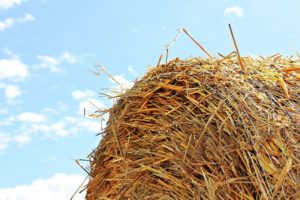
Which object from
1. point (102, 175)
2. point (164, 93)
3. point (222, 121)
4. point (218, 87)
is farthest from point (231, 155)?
point (102, 175)

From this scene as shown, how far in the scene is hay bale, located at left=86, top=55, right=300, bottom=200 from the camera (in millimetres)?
2768

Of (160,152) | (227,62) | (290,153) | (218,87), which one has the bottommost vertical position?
(290,153)

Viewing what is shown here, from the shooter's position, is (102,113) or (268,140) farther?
(102,113)

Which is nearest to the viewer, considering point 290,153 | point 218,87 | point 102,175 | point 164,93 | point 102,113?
point 290,153

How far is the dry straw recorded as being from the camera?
277cm

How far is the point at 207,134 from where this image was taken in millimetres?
2939

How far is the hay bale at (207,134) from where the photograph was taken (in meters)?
2.77

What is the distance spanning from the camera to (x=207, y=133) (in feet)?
9.64

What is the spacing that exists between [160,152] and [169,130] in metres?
0.13

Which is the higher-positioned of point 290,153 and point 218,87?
point 218,87

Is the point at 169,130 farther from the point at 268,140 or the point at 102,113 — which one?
the point at 102,113

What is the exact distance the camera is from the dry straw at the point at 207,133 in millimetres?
2768

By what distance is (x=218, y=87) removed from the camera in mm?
3049

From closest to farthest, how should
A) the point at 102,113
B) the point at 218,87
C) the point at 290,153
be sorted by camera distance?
the point at 290,153 → the point at 218,87 → the point at 102,113
